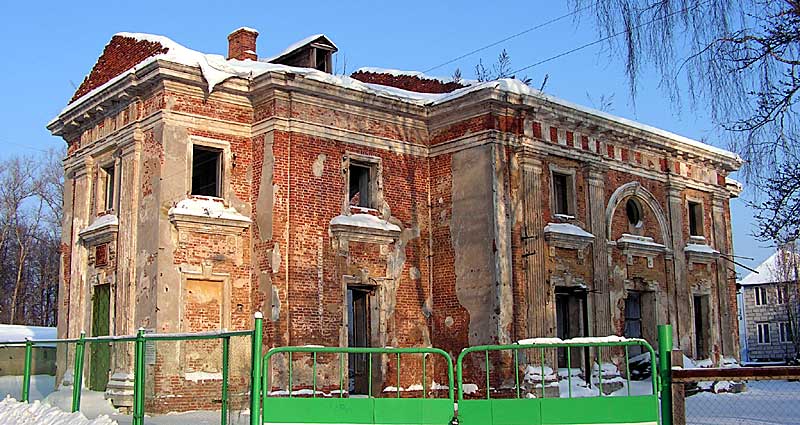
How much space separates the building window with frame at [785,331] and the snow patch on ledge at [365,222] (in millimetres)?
44771

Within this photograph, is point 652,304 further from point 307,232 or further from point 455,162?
point 307,232

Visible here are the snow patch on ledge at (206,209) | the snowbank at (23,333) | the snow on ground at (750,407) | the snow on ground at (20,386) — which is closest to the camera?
the snow on ground at (20,386)

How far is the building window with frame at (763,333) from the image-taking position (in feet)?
187

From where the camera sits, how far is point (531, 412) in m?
8.19

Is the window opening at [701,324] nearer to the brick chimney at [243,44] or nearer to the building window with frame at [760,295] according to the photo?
the brick chimney at [243,44]

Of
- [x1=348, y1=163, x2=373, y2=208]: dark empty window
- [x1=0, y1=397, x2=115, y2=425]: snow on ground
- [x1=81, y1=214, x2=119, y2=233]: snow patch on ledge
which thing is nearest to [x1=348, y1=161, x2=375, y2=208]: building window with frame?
[x1=348, y1=163, x2=373, y2=208]: dark empty window

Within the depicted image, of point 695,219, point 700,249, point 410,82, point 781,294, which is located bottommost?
point 700,249

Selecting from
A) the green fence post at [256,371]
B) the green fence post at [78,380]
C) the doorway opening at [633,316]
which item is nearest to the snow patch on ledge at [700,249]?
the doorway opening at [633,316]

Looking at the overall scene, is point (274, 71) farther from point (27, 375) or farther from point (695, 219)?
point (695, 219)

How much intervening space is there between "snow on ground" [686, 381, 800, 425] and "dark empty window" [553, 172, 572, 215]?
5.09 metres

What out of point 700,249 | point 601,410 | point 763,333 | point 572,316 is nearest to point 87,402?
point 601,410

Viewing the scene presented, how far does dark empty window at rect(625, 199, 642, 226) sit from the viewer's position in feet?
71.7

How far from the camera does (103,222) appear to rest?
17.8 metres

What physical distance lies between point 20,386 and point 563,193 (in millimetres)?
12326
